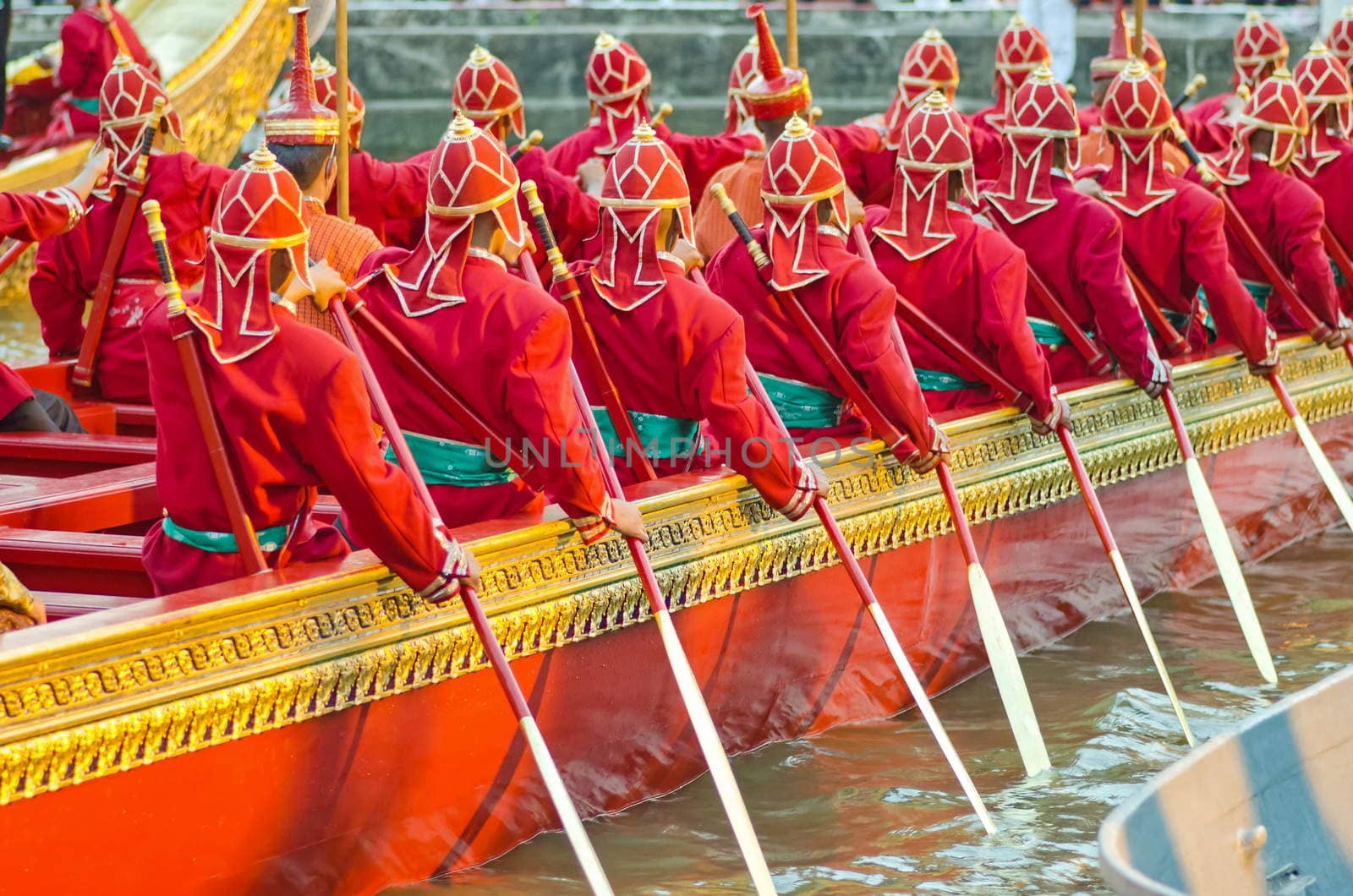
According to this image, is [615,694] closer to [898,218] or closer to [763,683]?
[763,683]

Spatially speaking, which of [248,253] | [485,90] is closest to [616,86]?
[485,90]

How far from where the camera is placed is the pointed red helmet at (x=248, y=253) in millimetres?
3879

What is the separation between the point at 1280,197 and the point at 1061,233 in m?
1.35

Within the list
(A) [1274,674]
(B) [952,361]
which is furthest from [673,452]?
(A) [1274,674]

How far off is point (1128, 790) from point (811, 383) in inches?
52.6

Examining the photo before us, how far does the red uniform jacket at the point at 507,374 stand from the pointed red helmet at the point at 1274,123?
11.9 feet

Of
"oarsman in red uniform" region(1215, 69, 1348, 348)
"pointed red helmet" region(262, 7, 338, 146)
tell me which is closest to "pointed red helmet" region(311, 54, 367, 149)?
"pointed red helmet" region(262, 7, 338, 146)

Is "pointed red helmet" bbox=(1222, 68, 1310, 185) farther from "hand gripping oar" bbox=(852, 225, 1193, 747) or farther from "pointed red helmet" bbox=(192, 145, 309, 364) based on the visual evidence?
"pointed red helmet" bbox=(192, 145, 309, 364)

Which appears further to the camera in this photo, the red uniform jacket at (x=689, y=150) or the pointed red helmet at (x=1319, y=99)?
the red uniform jacket at (x=689, y=150)

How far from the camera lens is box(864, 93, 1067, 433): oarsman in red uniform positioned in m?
5.60

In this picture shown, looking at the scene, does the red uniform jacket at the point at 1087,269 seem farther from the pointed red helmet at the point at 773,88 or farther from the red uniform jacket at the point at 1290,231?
the red uniform jacket at the point at 1290,231

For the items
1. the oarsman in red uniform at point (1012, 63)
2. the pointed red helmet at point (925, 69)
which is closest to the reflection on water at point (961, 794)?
the pointed red helmet at point (925, 69)

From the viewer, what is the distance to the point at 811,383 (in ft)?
17.7

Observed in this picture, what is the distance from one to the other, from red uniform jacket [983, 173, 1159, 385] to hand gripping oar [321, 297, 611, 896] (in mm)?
2557
